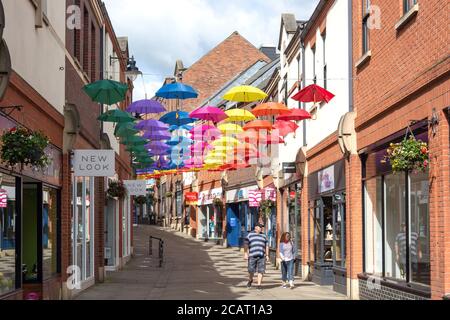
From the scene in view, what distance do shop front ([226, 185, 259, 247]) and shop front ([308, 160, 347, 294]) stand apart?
1779 centimetres

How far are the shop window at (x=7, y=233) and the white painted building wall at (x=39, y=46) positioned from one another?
1768 mm

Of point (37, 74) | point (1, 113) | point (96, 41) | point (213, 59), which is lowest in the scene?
point (1, 113)

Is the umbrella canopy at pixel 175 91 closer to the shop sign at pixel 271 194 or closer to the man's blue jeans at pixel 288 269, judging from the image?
the man's blue jeans at pixel 288 269

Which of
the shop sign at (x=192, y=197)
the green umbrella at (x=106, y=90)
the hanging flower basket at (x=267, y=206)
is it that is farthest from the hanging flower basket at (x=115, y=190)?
the shop sign at (x=192, y=197)

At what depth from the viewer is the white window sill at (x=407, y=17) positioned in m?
12.2

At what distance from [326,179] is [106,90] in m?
6.75

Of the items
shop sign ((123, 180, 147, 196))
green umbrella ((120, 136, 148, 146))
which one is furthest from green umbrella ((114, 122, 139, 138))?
shop sign ((123, 180, 147, 196))

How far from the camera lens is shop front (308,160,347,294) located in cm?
1903

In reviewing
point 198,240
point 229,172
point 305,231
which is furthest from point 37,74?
point 198,240

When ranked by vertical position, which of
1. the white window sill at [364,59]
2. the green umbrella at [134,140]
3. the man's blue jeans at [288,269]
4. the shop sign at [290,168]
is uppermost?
the white window sill at [364,59]

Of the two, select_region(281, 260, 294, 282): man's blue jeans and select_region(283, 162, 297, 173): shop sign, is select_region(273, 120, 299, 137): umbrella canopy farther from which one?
select_region(281, 260, 294, 282): man's blue jeans

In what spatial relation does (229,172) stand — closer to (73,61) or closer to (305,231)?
(305,231)

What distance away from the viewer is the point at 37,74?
13.3 meters
